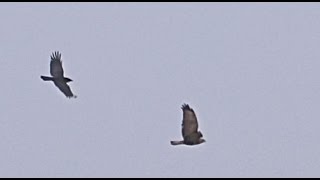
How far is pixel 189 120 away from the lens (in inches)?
1051

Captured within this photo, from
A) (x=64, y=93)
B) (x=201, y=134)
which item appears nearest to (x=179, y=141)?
(x=201, y=134)

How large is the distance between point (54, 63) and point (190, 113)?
5000 mm

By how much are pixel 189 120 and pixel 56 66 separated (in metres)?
4.93

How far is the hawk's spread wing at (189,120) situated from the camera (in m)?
26.7

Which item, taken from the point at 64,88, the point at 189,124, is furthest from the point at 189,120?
the point at 64,88

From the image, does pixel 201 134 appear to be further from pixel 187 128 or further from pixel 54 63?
pixel 54 63

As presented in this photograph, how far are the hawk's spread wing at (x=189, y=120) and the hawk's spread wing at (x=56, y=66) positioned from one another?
4.59m

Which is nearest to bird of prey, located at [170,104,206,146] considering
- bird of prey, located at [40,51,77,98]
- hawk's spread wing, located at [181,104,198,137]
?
hawk's spread wing, located at [181,104,198,137]

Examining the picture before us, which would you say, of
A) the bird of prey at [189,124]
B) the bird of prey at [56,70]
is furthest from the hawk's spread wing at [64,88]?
the bird of prey at [189,124]

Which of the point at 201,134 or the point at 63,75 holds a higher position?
the point at 63,75

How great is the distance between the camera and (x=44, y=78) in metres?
29.5

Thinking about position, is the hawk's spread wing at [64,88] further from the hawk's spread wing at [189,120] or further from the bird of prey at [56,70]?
the hawk's spread wing at [189,120]

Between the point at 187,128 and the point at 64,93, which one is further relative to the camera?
the point at 64,93

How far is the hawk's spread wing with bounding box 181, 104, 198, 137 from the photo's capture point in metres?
26.7
